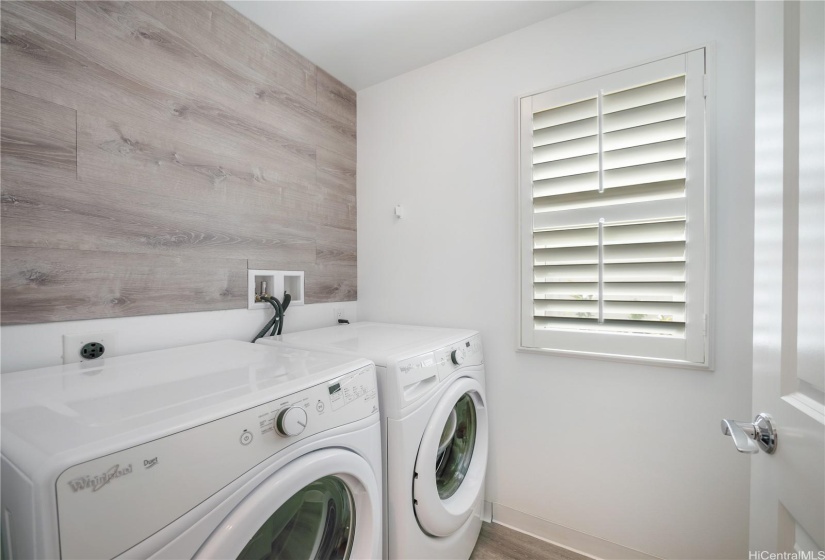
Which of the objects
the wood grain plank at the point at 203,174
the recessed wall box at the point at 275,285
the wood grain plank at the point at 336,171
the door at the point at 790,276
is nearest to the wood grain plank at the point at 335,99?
the wood grain plank at the point at 336,171

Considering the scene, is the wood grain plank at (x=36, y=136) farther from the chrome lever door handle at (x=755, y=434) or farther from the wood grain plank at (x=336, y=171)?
the chrome lever door handle at (x=755, y=434)

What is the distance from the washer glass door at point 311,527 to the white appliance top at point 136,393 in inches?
10.6

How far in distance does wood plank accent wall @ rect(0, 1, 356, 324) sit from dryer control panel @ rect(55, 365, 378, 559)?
83 cm

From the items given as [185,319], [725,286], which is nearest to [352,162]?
[185,319]

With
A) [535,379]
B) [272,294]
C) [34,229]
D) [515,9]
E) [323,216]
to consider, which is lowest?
[535,379]

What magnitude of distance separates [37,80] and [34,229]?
0.42m

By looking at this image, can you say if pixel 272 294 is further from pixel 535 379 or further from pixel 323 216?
pixel 535 379

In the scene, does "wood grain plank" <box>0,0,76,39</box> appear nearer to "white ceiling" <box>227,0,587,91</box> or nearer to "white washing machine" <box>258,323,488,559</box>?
"white ceiling" <box>227,0,587,91</box>

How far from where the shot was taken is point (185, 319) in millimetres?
1330

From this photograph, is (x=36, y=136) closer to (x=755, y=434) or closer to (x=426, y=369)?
(x=426, y=369)

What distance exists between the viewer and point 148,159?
122 centimetres

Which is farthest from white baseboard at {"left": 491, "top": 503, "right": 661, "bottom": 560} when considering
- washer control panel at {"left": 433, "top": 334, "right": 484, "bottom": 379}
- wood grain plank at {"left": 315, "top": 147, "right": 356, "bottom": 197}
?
wood grain plank at {"left": 315, "top": 147, "right": 356, "bottom": 197}

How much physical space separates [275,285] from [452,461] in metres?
1.10

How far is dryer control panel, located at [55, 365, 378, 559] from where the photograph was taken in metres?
0.47
